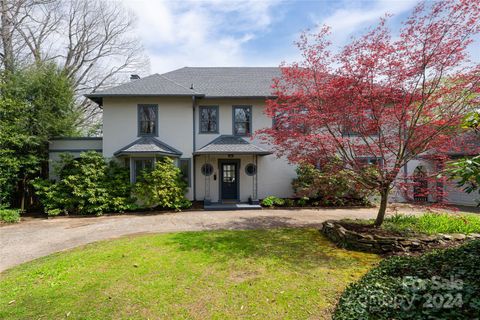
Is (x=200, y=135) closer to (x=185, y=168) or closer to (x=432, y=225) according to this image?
(x=185, y=168)

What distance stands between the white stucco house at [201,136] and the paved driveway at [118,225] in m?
2.27

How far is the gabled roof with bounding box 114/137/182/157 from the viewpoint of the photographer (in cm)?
1088

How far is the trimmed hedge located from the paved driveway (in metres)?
4.63

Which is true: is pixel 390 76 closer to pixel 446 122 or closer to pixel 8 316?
pixel 446 122

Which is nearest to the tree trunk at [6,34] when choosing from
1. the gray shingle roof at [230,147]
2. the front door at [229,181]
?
the gray shingle roof at [230,147]

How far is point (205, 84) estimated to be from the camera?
13672mm

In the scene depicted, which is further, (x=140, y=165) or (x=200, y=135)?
(x=200, y=135)

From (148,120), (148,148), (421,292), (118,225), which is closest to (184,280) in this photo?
(421,292)

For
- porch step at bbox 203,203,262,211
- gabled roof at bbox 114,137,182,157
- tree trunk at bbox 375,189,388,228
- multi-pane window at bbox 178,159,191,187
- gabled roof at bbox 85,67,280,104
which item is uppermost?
gabled roof at bbox 85,67,280,104

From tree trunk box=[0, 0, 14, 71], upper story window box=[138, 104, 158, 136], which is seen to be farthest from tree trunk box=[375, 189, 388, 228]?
tree trunk box=[0, 0, 14, 71]

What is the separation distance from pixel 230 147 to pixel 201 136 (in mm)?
1888

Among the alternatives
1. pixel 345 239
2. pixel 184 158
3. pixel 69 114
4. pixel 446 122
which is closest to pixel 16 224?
pixel 69 114

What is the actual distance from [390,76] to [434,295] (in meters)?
4.91

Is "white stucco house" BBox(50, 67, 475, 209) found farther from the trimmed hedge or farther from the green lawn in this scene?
the trimmed hedge
